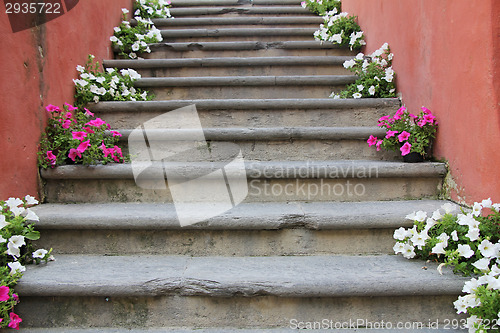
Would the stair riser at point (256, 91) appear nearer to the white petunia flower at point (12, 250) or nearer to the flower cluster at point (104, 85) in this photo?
the flower cluster at point (104, 85)

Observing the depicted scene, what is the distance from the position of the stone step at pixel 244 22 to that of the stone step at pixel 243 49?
0.65 metres

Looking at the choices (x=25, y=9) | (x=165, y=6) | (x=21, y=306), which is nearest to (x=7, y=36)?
(x=25, y=9)

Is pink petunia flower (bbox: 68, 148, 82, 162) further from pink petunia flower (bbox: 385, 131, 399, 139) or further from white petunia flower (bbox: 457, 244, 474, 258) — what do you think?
white petunia flower (bbox: 457, 244, 474, 258)

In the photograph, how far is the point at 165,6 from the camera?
12.9 feet

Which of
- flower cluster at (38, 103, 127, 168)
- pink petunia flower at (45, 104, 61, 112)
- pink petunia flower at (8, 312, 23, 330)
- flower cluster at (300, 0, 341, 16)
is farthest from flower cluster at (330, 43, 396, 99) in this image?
pink petunia flower at (8, 312, 23, 330)

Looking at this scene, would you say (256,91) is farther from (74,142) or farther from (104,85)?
(74,142)

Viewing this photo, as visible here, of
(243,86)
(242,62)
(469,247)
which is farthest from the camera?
(242,62)

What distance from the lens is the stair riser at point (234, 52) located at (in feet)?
10.1

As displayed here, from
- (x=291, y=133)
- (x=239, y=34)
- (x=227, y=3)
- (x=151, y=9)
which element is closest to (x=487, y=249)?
(x=291, y=133)

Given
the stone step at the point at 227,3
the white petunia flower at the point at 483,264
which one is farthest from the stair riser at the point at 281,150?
the stone step at the point at 227,3

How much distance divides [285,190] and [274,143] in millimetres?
377

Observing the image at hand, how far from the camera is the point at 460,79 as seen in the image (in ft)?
5.56

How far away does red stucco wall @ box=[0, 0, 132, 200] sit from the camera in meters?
1.64

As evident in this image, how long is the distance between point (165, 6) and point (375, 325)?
3.88 meters
